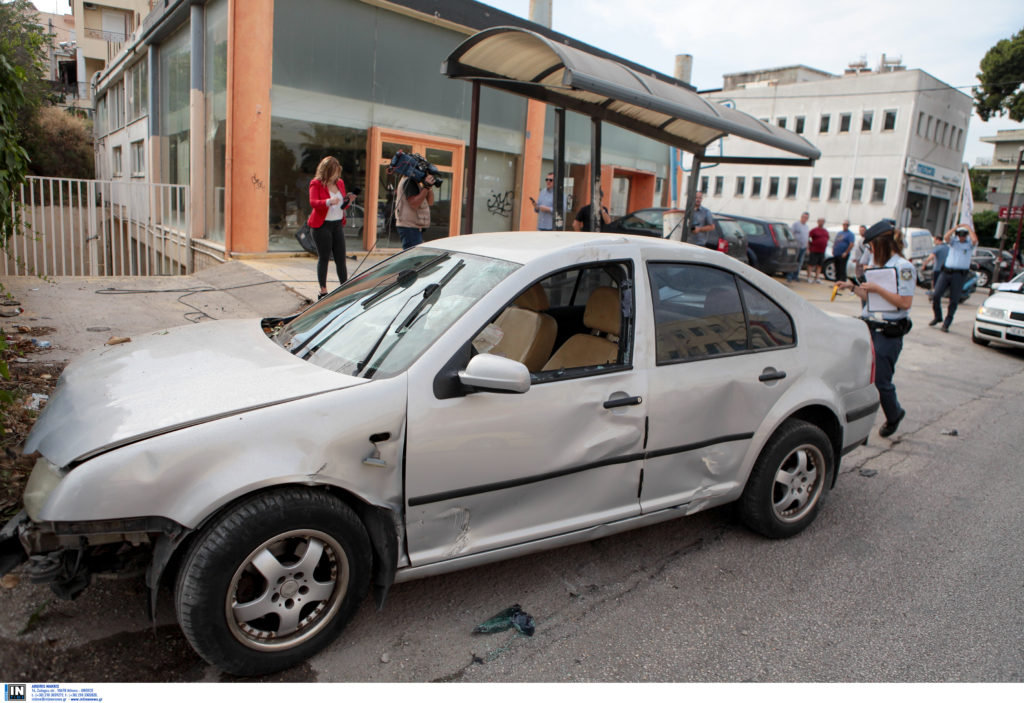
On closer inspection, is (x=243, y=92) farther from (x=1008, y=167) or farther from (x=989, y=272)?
(x=1008, y=167)

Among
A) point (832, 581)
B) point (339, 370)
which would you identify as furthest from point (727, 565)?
point (339, 370)

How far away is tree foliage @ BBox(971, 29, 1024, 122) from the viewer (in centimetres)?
3638

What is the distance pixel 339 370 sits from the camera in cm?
279

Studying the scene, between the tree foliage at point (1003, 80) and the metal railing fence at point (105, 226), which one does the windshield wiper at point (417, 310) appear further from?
the tree foliage at point (1003, 80)

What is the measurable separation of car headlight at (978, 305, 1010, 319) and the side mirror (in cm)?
1060

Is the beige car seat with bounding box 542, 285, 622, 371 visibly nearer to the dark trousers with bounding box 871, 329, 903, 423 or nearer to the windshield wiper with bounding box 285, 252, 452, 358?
the windshield wiper with bounding box 285, 252, 452, 358

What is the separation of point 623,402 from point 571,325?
3.10 ft

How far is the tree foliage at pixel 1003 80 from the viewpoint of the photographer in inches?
1432

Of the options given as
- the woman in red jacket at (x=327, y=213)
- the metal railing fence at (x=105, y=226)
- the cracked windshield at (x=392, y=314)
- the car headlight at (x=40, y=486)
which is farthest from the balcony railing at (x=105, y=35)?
the car headlight at (x=40, y=486)

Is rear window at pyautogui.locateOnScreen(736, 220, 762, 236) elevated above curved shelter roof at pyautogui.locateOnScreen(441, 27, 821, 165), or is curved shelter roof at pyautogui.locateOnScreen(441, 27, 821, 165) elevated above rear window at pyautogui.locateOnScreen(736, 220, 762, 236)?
curved shelter roof at pyautogui.locateOnScreen(441, 27, 821, 165)

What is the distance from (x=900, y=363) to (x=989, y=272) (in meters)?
21.1

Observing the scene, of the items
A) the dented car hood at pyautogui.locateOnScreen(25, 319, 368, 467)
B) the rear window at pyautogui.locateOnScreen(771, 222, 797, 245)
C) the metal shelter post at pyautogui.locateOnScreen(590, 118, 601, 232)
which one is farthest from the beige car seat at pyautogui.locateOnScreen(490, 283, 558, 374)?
the rear window at pyautogui.locateOnScreen(771, 222, 797, 245)

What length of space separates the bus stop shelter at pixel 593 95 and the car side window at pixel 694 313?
276 centimetres

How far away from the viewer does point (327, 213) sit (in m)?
7.95
